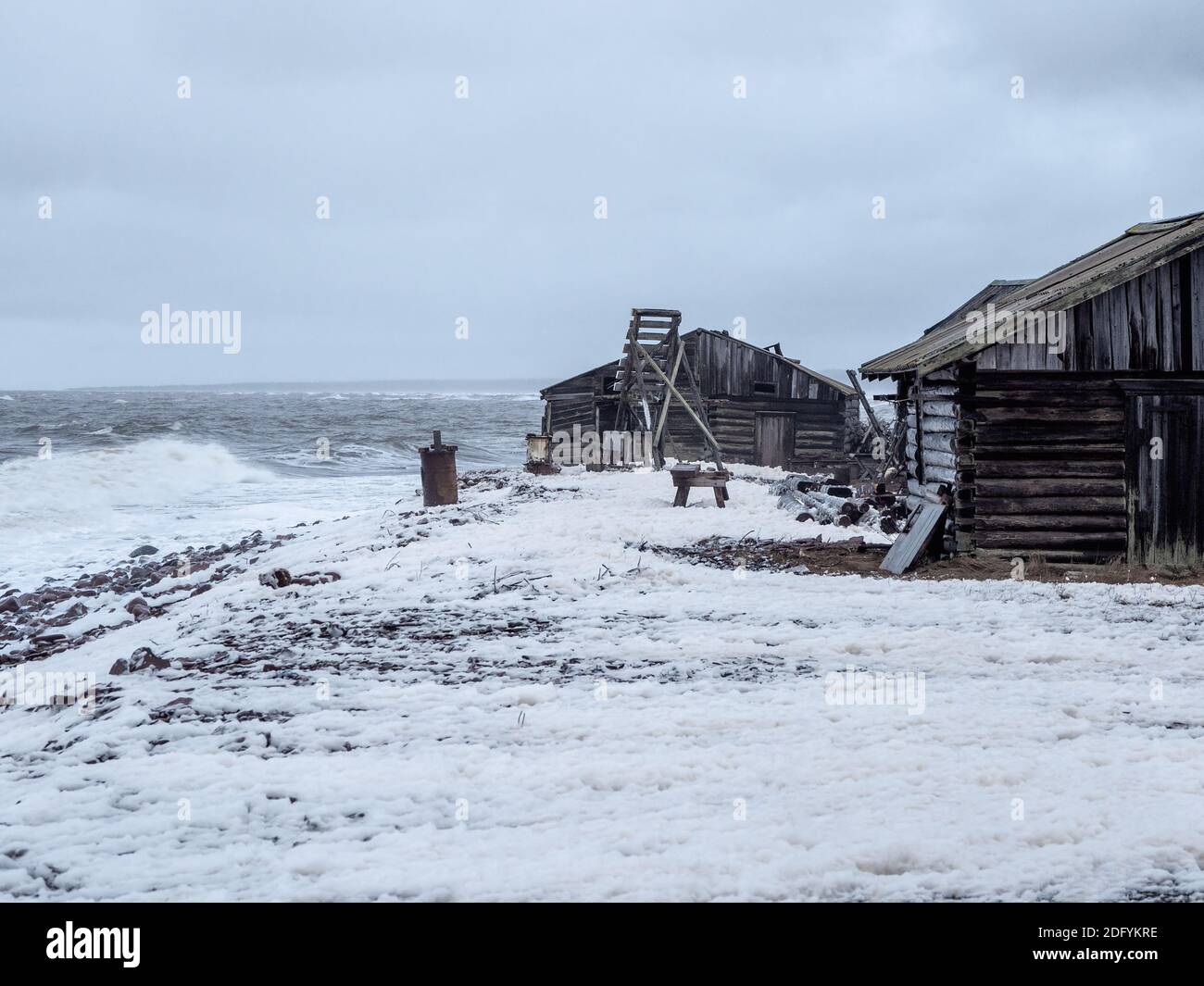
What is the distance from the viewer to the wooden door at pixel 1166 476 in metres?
11.4

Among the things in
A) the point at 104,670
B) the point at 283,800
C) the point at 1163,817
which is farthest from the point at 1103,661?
the point at 104,670

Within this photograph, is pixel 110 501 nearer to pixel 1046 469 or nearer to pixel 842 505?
pixel 842 505

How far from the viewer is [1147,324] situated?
37.3ft

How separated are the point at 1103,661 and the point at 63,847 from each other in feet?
22.3

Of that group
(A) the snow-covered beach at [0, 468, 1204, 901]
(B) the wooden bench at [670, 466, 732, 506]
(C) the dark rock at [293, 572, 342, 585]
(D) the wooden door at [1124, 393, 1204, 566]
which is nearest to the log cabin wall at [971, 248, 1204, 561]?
(D) the wooden door at [1124, 393, 1204, 566]

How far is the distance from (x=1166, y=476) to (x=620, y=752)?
33.0 ft

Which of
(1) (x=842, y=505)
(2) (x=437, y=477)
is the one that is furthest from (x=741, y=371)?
(2) (x=437, y=477)

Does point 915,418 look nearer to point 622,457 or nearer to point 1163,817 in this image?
point 1163,817

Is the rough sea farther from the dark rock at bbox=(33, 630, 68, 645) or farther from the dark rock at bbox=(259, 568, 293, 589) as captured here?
the dark rock at bbox=(259, 568, 293, 589)

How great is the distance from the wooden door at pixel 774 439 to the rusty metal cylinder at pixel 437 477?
16.7 metres

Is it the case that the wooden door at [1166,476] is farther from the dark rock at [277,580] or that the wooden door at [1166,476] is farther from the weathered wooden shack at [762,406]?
the weathered wooden shack at [762,406]

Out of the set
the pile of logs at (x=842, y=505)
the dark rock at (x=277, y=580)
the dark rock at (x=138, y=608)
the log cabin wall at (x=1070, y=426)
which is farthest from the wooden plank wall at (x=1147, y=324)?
the dark rock at (x=138, y=608)
